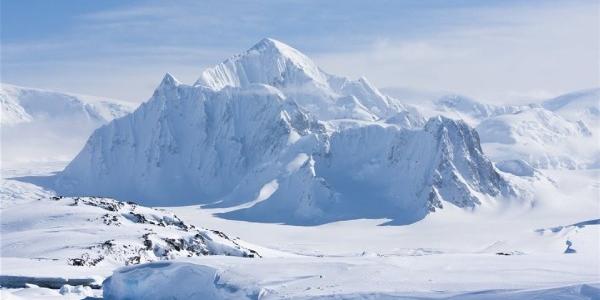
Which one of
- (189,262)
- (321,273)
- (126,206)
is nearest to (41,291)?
(189,262)

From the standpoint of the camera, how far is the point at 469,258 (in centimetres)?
7788

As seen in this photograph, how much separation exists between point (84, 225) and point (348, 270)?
73.3m

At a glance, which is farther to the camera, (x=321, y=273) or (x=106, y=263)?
(x=106, y=263)

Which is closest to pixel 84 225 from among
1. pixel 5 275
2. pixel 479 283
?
pixel 5 275

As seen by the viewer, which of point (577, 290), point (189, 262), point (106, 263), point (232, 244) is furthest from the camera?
point (232, 244)

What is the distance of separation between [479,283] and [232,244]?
70.4 metres

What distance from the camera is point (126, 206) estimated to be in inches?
5974

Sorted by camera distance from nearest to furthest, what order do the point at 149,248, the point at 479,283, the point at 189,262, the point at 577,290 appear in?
the point at 577,290 → the point at 479,283 → the point at 189,262 → the point at 149,248

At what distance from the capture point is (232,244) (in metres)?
134

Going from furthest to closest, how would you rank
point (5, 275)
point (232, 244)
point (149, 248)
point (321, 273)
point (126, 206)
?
1. point (126, 206)
2. point (232, 244)
3. point (149, 248)
4. point (5, 275)
5. point (321, 273)

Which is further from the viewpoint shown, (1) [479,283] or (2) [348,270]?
(2) [348,270]

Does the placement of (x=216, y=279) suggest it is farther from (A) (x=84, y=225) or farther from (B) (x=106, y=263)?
(A) (x=84, y=225)

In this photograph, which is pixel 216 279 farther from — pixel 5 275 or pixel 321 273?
pixel 5 275

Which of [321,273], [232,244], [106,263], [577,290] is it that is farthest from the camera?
[232,244]
